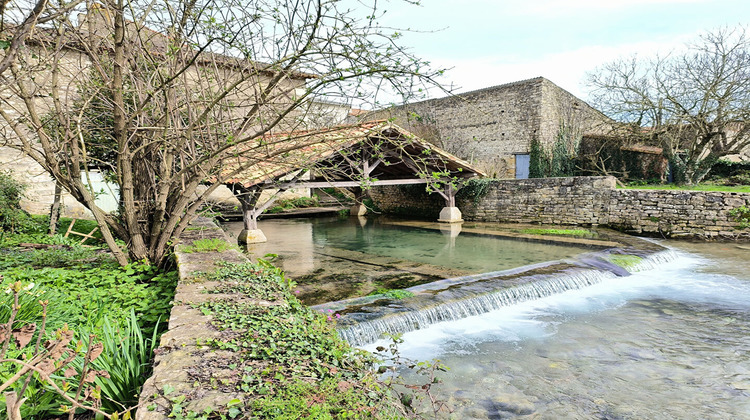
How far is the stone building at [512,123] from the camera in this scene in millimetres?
16844

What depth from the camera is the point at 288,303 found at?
3.23 m

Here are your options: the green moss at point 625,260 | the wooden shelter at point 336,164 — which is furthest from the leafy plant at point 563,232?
the green moss at point 625,260

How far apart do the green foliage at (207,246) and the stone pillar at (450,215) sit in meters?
10.1

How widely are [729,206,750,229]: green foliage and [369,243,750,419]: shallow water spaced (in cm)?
454

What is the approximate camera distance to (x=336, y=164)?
4160 millimetres

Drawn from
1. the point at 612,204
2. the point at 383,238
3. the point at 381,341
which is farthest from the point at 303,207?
the point at 381,341

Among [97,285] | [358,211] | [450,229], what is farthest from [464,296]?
[358,211]

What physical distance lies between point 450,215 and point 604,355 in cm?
1023

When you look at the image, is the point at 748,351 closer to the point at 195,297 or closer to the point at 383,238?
the point at 195,297

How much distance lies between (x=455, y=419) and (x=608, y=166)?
17.3 metres

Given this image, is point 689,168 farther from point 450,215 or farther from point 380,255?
point 380,255

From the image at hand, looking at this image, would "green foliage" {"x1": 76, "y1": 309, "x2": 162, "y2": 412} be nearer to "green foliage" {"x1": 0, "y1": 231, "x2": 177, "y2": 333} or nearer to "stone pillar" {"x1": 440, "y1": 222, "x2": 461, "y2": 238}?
"green foliage" {"x1": 0, "y1": 231, "x2": 177, "y2": 333}

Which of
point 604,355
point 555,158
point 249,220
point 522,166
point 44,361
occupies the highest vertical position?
point 555,158

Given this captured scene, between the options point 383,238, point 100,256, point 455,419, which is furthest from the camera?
point 383,238
